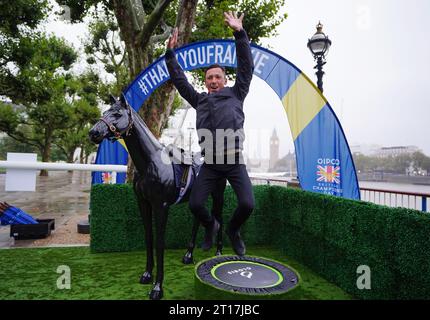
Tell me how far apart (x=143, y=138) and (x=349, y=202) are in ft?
10.3

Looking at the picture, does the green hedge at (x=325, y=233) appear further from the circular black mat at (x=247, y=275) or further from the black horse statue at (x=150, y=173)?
the black horse statue at (x=150, y=173)

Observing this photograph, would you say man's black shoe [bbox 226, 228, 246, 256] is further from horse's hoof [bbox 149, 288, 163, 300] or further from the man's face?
the man's face

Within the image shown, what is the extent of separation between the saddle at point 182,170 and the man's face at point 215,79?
1096 mm

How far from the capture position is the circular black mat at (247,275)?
292 centimetres

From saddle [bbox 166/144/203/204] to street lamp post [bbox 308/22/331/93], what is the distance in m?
4.77

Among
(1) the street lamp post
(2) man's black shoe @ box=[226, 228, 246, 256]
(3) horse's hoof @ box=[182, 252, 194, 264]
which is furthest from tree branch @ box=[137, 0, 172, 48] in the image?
(2) man's black shoe @ box=[226, 228, 246, 256]

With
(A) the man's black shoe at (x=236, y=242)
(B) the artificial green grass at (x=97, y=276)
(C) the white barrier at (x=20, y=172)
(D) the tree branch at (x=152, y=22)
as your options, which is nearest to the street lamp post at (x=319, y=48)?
(D) the tree branch at (x=152, y=22)

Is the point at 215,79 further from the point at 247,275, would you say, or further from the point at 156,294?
the point at 156,294

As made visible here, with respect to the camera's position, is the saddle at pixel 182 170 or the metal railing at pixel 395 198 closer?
the saddle at pixel 182 170

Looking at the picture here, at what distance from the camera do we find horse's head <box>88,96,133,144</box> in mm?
3051

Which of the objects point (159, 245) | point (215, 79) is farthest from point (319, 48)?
point (159, 245)

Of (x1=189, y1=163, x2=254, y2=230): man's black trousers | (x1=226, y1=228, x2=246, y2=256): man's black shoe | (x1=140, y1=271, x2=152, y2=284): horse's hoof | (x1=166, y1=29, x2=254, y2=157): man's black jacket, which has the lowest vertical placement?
(x1=140, y1=271, x2=152, y2=284): horse's hoof

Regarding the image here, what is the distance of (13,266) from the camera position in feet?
16.1

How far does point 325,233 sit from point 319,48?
199 inches
